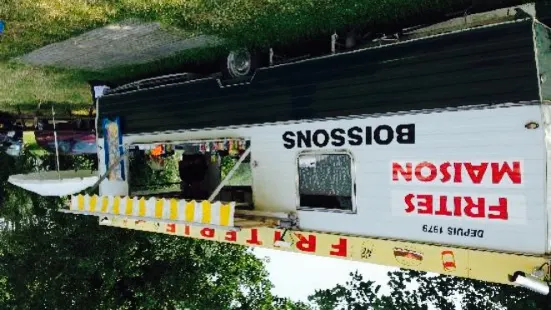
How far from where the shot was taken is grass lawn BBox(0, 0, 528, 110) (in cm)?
756

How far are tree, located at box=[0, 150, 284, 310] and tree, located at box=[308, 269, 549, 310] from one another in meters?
6.57

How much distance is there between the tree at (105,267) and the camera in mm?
15828

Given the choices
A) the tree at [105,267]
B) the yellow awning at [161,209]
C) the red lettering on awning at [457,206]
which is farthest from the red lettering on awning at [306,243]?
the tree at [105,267]

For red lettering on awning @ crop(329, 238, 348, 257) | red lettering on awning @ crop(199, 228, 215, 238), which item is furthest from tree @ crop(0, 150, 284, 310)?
red lettering on awning @ crop(329, 238, 348, 257)

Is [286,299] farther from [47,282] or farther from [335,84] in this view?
[335,84]

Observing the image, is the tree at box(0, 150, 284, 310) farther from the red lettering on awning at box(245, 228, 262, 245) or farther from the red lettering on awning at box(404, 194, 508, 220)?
the red lettering on awning at box(404, 194, 508, 220)

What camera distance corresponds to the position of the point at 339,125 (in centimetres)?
605

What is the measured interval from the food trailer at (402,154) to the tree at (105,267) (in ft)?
28.4

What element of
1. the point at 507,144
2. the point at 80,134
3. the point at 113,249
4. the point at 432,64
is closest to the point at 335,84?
the point at 432,64

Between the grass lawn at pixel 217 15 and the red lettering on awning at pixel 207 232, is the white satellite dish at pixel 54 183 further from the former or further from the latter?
the red lettering on awning at pixel 207 232

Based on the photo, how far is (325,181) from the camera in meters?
6.14

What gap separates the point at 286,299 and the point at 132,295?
551cm

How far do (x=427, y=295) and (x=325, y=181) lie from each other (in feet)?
16.9

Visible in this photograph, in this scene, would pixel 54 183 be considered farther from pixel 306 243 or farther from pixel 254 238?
pixel 306 243
